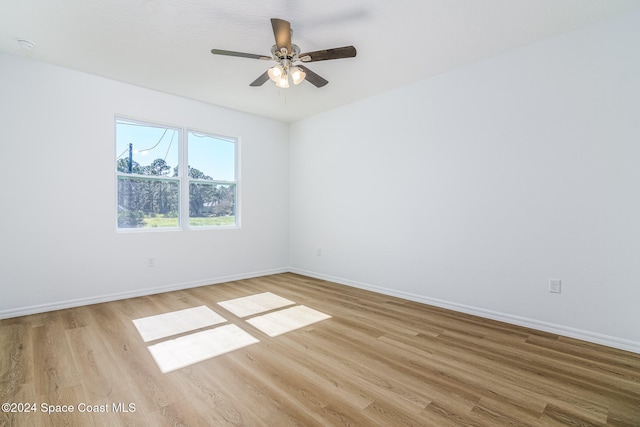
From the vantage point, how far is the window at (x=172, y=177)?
4.00 m

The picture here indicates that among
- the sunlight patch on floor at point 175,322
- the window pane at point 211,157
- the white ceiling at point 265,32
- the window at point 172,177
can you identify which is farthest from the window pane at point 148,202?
the sunlight patch on floor at point 175,322

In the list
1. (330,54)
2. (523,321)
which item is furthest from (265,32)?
(523,321)

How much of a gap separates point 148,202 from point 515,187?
4.48m

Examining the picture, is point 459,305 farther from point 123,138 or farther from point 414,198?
point 123,138

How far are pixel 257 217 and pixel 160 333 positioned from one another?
271cm

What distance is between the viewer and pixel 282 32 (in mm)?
2279

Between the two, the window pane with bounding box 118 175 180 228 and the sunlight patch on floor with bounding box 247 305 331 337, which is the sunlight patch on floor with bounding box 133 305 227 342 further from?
the window pane with bounding box 118 175 180 228

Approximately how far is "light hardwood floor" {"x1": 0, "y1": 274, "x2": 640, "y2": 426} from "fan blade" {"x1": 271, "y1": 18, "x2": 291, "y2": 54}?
8.07ft

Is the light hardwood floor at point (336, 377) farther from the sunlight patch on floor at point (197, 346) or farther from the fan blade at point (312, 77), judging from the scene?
the fan blade at point (312, 77)

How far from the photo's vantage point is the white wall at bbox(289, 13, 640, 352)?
8.30 feet

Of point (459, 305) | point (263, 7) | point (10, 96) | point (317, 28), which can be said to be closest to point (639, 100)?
point (459, 305)

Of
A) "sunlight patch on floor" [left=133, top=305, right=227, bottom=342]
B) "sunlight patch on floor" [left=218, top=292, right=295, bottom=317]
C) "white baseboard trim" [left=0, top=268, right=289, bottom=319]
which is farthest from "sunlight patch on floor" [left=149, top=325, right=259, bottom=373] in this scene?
"white baseboard trim" [left=0, top=268, right=289, bottom=319]

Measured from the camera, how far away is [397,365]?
2.23 metres

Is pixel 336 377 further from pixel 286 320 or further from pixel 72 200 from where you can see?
pixel 72 200
